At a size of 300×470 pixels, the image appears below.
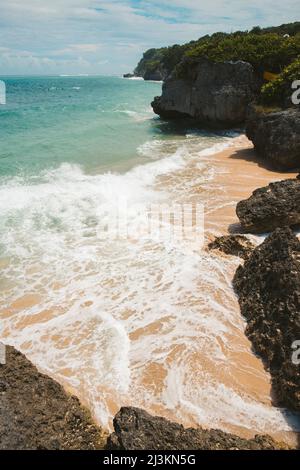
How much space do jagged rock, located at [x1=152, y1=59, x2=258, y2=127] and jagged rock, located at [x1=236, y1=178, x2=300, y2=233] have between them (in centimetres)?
1544

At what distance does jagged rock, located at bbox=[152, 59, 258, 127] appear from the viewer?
2303cm

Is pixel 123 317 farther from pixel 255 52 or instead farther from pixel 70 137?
pixel 255 52

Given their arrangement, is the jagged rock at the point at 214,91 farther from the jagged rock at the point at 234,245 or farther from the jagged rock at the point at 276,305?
the jagged rock at the point at 276,305

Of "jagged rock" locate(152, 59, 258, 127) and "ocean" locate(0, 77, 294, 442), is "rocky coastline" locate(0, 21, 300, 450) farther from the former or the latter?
"jagged rock" locate(152, 59, 258, 127)

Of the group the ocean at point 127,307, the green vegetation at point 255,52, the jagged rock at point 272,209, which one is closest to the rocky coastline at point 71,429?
the ocean at point 127,307

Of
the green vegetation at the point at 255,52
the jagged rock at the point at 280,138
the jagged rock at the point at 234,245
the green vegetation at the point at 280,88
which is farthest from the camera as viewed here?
the green vegetation at the point at 255,52

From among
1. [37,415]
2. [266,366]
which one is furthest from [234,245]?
[37,415]

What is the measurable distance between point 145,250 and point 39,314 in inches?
119

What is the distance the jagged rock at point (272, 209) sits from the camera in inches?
354

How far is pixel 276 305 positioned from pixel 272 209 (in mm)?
3642

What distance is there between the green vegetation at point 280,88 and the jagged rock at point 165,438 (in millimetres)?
16745

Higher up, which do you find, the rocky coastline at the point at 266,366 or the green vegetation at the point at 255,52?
the green vegetation at the point at 255,52
